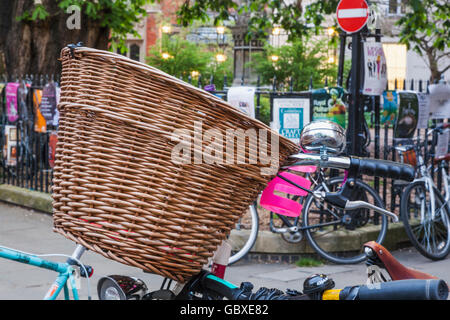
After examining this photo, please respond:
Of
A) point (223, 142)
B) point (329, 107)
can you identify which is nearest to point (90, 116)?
point (223, 142)

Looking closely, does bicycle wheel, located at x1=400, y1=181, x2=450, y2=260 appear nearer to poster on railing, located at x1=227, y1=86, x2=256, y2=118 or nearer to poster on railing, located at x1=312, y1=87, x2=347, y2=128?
poster on railing, located at x1=312, y1=87, x2=347, y2=128

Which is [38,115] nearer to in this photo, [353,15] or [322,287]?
[353,15]

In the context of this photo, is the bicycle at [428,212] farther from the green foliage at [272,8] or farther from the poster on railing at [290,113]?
the green foliage at [272,8]

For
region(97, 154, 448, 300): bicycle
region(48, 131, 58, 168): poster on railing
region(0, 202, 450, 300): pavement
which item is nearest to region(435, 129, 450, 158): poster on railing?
region(0, 202, 450, 300): pavement

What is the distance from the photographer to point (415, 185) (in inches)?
257

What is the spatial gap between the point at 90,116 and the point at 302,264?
4.13 metres

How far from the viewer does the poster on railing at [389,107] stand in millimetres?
6863

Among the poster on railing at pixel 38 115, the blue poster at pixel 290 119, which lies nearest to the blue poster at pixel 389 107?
the blue poster at pixel 290 119

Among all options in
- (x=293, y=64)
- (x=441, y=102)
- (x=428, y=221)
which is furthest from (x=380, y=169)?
(x=293, y=64)

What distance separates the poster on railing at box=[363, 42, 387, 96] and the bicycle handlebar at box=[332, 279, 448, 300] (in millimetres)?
4800

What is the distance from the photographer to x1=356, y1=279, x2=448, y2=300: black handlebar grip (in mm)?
1880

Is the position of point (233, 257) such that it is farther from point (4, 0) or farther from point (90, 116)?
point (4, 0)

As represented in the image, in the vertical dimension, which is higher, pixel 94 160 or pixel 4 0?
pixel 4 0
